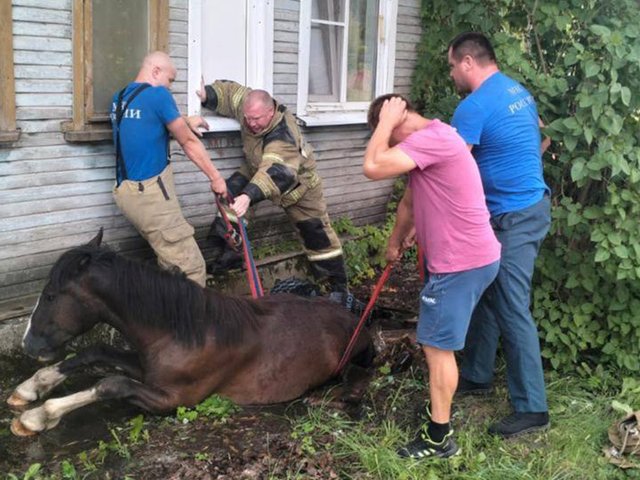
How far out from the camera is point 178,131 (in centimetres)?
522

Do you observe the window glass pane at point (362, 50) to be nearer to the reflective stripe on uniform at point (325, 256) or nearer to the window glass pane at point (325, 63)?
the window glass pane at point (325, 63)

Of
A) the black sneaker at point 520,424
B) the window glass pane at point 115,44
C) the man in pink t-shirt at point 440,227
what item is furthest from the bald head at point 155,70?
the black sneaker at point 520,424

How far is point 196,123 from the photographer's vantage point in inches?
242

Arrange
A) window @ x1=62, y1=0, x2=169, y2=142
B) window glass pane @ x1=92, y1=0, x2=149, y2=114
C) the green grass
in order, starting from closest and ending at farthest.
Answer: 1. the green grass
2. window @ x1=62, y1=0, x2=169, y2=142
3. window glass pane @ x1=92, y1=0, x2=149, y2=114

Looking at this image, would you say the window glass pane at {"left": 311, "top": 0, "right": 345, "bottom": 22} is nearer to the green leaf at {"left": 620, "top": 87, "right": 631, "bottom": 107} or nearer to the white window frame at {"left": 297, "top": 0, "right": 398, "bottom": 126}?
the white window frame at {"left": 297, "top": 0, "right": 398, "bottom": 126}

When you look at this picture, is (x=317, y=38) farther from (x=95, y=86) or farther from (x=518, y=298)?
(x=518, y=298)

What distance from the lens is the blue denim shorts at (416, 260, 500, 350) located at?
12.5ft

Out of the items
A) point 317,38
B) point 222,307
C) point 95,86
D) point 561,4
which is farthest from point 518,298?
point 317,38

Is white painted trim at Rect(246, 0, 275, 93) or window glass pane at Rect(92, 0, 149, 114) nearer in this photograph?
window glass pane at Rect(92, 0, 149, 114)

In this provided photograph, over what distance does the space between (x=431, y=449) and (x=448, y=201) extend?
1.42 metres

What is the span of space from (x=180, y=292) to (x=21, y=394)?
1.21 meters

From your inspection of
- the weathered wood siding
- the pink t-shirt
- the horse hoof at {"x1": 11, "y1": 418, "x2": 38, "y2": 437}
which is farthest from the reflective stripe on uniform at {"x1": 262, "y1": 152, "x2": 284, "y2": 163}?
the horse hoof at {"x1": 11, "y1": 418, "x2": 38, "y2": 437}

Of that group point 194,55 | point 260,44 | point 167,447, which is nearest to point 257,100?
point 194,55

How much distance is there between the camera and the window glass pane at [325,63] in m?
7.73
